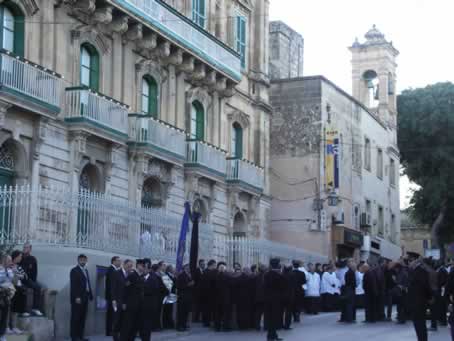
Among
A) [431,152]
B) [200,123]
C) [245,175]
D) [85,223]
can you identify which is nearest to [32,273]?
[85,223]

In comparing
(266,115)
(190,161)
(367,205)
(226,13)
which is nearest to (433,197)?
(367,205)

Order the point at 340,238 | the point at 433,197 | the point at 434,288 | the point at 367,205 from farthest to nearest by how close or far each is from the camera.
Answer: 1. the point at 433,197
2. the point at 367,205
3. the point at 340,238
4. the point at 434,288

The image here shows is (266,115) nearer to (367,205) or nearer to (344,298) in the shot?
(367,205)

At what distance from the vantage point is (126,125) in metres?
29.0

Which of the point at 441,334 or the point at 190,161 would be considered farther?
the point at 190,161

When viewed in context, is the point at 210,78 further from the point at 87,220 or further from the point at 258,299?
the point at 87,220

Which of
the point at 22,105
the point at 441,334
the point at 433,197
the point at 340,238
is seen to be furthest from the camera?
the point at 433,197

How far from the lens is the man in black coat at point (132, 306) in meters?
17.9

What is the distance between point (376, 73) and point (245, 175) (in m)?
19.9

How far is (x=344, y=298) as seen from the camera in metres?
25.0

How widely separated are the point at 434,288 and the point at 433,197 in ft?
125

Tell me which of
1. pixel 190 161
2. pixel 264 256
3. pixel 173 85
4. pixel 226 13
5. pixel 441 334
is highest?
pixel 226 13

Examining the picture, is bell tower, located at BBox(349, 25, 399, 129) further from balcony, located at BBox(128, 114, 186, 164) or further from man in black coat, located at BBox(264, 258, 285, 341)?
man in black coat, located at BBox(264, 258, 285, 341)

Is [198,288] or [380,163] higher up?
[380,163]
